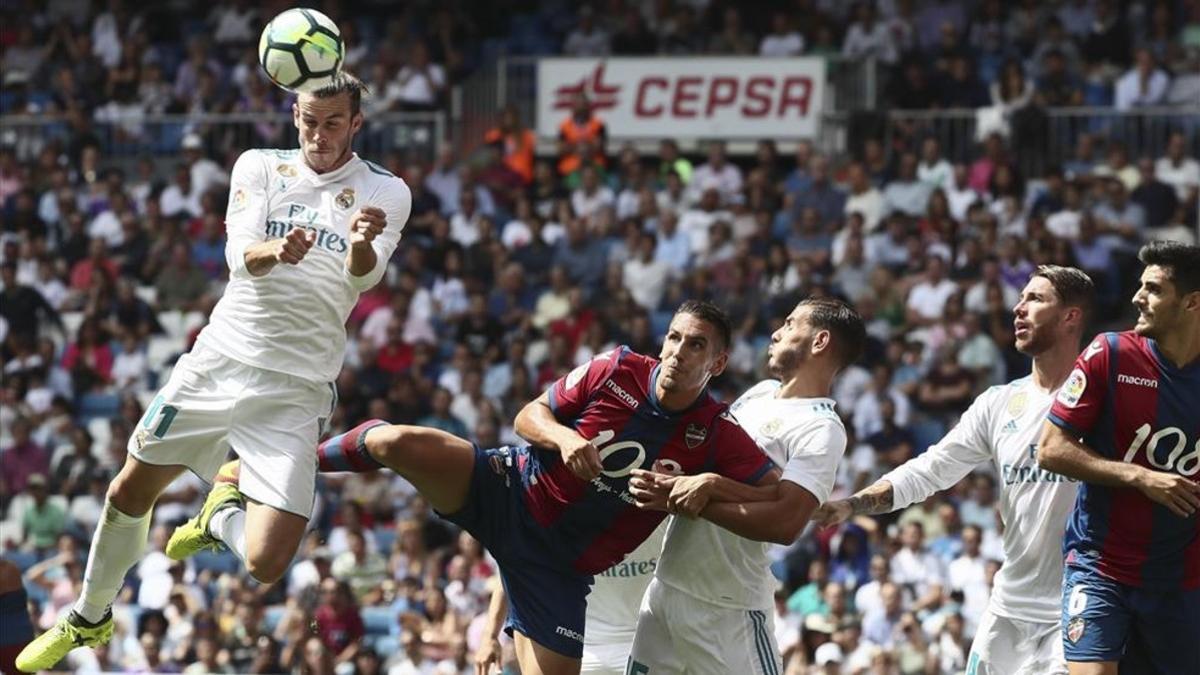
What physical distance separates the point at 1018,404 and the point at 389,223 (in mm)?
2951

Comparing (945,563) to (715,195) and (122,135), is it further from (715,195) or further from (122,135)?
(122,135)

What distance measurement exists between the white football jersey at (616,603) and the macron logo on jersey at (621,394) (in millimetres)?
1407

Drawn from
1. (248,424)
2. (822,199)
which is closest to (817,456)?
(248,424)

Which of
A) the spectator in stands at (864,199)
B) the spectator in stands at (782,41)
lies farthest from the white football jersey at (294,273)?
the spectator in stands at (782,41)

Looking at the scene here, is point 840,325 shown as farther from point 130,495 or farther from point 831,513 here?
point 130,495

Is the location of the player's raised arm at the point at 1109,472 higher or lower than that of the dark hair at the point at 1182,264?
lower

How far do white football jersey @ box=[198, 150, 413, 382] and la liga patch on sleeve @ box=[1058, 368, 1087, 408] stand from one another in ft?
9.78

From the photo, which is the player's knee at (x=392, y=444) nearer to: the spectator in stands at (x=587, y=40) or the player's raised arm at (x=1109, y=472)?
the player's raised arm at (x=1109, y=472)

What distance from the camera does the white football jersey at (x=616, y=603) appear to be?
33.1ft

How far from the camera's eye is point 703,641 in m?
8.96

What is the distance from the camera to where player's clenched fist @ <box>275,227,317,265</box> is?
8711mm

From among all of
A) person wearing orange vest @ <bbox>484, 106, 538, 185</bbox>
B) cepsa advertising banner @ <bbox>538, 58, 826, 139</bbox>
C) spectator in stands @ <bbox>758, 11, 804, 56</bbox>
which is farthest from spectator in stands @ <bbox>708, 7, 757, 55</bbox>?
person wearing orange vest @ <bbox>484, 106, 538, 185</bbox>

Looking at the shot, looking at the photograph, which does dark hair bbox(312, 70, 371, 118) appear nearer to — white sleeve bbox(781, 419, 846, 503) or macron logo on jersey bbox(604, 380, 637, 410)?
macron logo on jersey bbox(604, 380, 637, 410)

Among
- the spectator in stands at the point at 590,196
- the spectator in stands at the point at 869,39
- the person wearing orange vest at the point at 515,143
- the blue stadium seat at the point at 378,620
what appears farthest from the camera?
the spectator in stands at the point at 869,39
